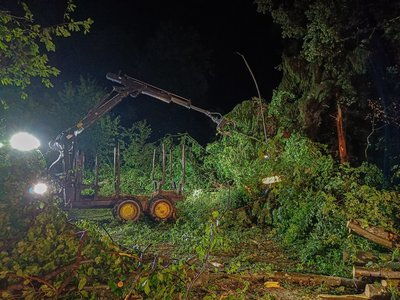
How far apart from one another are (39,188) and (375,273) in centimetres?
458

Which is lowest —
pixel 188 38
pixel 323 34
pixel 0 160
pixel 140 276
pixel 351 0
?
pixel 140 276

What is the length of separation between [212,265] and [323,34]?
670 centimetres

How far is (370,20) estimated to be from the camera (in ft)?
35.9

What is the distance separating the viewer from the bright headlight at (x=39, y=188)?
4742 mm

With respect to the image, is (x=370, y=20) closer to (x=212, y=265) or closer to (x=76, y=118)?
(x=212, y=265)

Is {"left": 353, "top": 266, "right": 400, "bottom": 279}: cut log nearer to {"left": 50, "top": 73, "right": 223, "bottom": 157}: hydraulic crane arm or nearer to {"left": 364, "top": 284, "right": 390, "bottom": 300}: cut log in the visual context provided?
{"left": 364, "top": 284, "right": 390, "bottom": 300}: cut log

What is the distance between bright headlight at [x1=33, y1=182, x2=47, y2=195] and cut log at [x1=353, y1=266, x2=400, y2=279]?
4348 millimetres

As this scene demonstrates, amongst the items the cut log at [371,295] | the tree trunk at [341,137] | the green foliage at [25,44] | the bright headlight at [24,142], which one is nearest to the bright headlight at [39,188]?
the bright headlight at [24,142]

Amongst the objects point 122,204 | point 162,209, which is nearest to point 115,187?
point 122,204

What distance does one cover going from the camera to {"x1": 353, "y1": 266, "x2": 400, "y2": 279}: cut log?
557 cm

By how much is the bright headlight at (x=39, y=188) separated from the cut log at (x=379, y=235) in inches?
202

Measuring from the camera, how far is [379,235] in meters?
7.00

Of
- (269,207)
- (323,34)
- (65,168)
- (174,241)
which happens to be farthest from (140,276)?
(323,34)

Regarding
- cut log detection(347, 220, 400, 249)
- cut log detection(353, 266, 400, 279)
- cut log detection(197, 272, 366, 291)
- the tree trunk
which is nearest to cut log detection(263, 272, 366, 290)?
cut log detection(197, 272, 366, 291)
